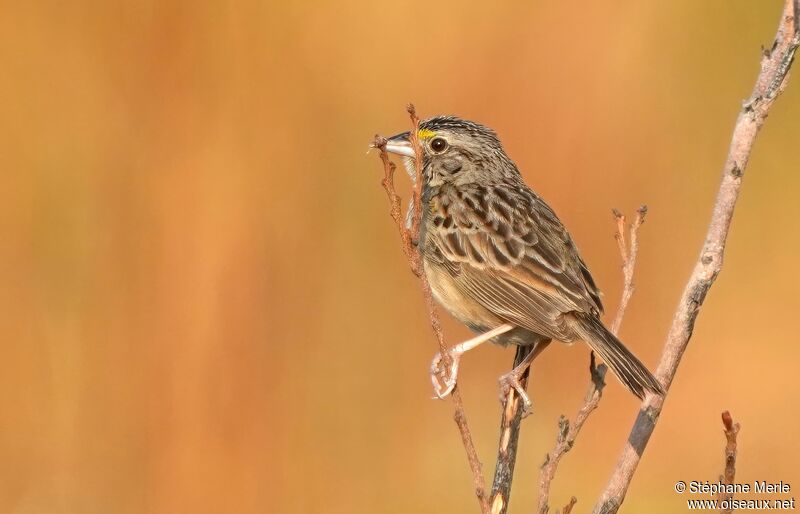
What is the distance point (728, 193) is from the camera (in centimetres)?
319

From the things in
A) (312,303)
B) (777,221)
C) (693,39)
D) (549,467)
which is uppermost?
(693,39)

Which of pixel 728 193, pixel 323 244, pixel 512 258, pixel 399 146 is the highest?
pixel 323 244

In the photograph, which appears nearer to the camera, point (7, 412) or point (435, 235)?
point (435, 235)

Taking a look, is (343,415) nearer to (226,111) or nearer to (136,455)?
(136,455)

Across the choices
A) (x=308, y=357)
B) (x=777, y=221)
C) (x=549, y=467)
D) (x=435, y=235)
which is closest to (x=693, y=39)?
(x=777, y=221)

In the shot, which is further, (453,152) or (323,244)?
(323,244)

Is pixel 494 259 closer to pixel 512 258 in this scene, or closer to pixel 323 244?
pixel 512 258

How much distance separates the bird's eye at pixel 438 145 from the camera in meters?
5.12

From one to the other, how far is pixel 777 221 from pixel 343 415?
3.45 meters

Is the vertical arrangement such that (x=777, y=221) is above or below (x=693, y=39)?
below

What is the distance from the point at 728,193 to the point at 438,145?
2.11 meters

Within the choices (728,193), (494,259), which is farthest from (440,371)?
(728,193)

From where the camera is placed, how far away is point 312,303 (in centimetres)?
744

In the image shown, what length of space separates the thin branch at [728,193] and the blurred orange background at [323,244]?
128 inches
